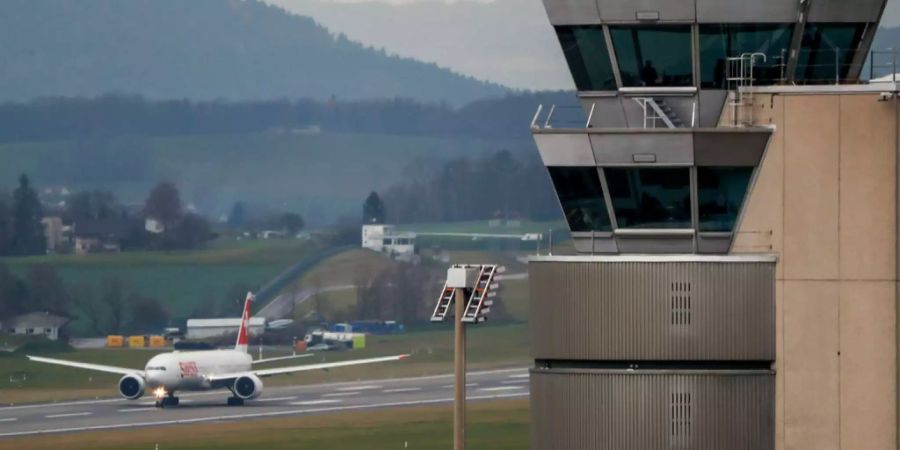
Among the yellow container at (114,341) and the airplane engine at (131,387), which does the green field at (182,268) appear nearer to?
the yellow container at (114,341)

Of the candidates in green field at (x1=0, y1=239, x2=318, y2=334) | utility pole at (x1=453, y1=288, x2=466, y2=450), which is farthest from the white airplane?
utility pole at (x1=453, y1=288, x2=466, y2=450)

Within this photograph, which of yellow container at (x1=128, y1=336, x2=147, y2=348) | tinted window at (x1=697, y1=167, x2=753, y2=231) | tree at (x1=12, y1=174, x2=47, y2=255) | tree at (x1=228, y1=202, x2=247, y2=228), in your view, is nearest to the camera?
tinted window at (x1=697, y1=167, x2=753, y2=231)

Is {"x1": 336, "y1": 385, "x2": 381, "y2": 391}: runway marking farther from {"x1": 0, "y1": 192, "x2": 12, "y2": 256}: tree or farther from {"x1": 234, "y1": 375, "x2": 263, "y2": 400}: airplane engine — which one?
{"x1": 0, "y1": 192, "x2": 12, "y2": 256}: tree

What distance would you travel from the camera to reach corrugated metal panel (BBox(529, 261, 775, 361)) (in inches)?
826

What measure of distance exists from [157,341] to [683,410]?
154m

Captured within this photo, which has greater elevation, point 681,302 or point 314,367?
point 681,302

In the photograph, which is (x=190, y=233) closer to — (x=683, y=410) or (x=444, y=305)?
(x=444, y=305)

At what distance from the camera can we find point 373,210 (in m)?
194

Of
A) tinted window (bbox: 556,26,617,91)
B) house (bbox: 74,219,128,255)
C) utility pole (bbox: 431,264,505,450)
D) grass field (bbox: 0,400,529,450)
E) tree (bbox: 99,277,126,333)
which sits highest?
house (bbox: 74,219,128,255)

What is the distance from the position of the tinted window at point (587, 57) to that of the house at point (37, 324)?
14133cm

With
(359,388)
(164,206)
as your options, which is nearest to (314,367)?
(359,388)

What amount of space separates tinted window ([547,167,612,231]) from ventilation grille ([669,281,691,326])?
4.55 ft

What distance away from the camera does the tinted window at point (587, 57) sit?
71.3ft

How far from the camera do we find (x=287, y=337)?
180 m
